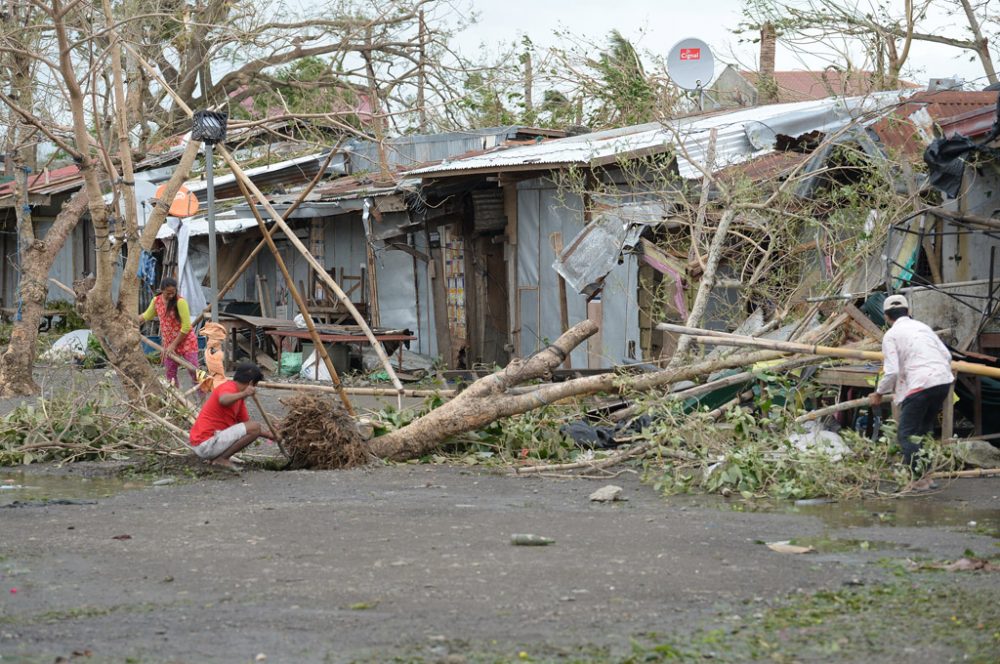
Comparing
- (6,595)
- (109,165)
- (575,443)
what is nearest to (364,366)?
(109,165)

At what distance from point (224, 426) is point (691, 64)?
987 cm

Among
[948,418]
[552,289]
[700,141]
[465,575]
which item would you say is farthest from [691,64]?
[465,575]

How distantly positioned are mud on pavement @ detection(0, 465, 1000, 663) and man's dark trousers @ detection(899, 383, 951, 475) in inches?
14.8

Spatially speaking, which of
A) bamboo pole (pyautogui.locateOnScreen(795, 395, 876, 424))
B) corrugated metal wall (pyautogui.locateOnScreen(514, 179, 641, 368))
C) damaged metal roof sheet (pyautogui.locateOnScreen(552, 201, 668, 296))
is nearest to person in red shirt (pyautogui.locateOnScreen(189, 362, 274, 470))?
bamboo pole (pyautogui.locateOnScreen(795, 395, 876, 424))

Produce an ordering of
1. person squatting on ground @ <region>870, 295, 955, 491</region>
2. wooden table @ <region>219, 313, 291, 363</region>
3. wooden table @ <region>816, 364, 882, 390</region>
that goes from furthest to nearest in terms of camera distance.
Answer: wooden table @ <region>219, 313, 291, 363</region> → wooden table @ <region>816, 364, 882, 390</region> → person squatting on ground @ <region>870, 295, 955, 491</region>

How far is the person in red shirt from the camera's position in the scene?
29.1 feet

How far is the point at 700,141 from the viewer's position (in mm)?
13711

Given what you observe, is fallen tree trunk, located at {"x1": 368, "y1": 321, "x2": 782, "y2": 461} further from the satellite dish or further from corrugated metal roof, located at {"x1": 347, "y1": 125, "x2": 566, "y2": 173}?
corrugated metal roof, located at {"x1": 347, "y1": 125, "x2": 566, "y2": 173}

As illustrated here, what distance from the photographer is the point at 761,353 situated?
9.92 meters

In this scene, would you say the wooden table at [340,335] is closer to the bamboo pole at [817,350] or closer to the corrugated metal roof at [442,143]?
the corrugated metal roof at [442,143]

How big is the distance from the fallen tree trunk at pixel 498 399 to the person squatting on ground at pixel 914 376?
4.93 ft

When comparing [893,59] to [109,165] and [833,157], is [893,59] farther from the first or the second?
[109,165]

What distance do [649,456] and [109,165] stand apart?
575 centimetres

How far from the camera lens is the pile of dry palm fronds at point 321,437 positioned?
362 inches
